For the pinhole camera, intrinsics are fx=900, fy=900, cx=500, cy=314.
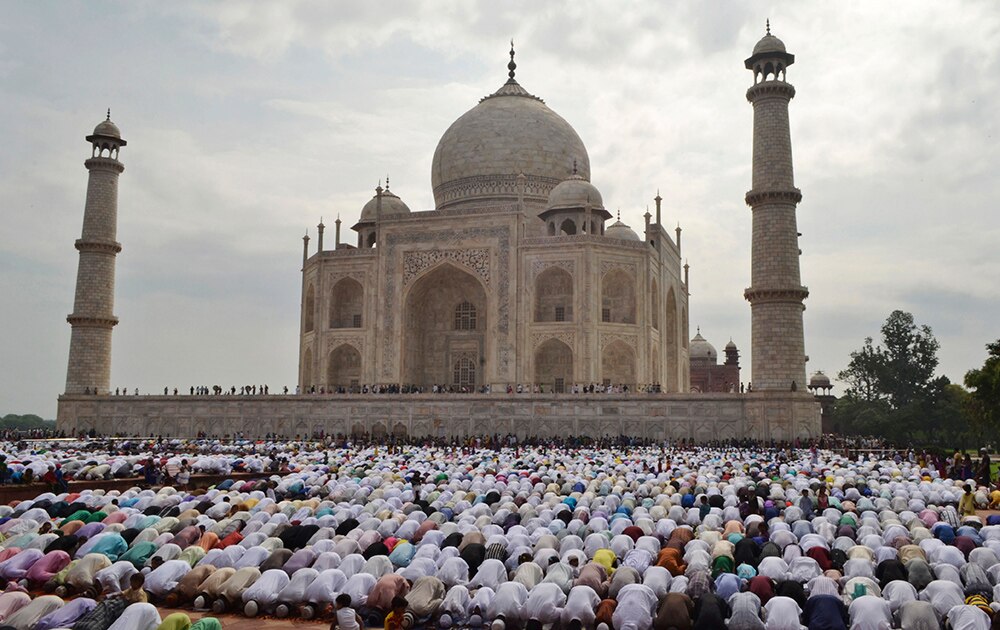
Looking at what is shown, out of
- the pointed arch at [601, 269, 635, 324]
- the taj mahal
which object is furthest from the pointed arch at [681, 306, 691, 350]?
the pointed arch at [601, 269, 635, 324]

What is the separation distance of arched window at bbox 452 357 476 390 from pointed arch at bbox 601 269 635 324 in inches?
213

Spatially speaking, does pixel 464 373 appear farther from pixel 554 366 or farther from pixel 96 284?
pixel 96 284

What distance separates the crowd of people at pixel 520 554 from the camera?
287 inches

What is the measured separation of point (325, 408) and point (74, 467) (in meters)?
12.1

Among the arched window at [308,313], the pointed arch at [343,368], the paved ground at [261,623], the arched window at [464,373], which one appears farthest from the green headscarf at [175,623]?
the arched window at [308,313]

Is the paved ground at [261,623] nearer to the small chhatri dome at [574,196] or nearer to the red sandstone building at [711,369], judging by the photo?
the small chhatri dome at [574,196]

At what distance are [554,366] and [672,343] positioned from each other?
6.75 meters

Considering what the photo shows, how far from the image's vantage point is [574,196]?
3416 centimetres

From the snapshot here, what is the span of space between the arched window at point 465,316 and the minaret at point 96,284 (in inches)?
489

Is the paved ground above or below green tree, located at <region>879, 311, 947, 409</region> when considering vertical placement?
below

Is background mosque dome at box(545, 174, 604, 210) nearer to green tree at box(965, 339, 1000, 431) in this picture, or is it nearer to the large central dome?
the large central dome

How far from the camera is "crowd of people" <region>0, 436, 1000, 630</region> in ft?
23.9

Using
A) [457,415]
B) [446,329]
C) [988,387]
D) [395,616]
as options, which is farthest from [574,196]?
[395,616]

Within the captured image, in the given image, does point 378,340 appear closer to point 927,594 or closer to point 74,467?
point 74,467
